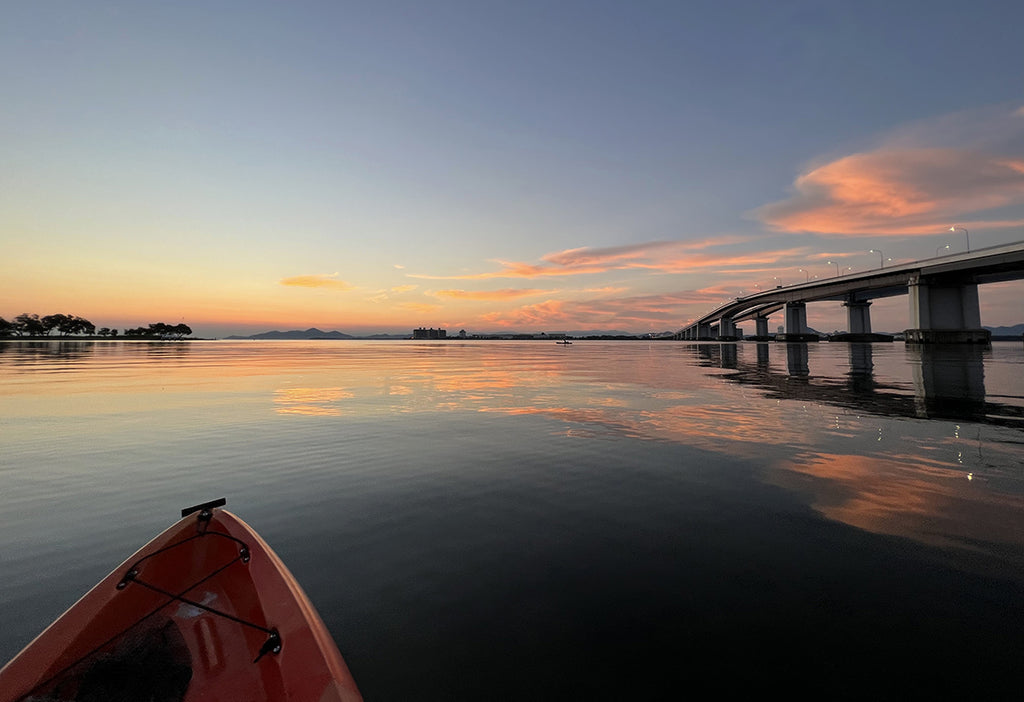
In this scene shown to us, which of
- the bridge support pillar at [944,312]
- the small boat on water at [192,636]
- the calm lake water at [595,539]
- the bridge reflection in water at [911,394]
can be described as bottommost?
the bridge reflection in water at [911,394]

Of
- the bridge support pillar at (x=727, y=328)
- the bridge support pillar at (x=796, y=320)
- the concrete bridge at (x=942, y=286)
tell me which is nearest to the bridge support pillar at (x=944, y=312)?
the concrete bridge at (x=942, y=286)

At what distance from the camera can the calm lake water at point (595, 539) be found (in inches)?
163

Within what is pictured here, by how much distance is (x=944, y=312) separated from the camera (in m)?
83.6

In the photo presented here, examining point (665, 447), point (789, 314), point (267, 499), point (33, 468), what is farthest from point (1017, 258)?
point (33, 468)

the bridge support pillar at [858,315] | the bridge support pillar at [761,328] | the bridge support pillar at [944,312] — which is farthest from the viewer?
the bridge support pillar at [761,328]

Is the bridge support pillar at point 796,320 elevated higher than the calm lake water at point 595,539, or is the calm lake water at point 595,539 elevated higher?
the bridge support pillar at point 796,320

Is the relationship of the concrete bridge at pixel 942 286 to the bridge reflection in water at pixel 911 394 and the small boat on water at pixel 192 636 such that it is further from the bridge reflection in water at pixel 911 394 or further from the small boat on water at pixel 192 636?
the small boat on water at pixel 192 636

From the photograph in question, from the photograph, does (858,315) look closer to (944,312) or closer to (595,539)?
(944,312)

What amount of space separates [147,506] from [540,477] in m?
7.90

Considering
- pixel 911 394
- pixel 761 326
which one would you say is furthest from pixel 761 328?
pixel 911 394

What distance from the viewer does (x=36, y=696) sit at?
3.33 m

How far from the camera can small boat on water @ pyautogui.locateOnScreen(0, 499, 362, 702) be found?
337cm

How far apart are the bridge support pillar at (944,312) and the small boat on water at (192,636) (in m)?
114

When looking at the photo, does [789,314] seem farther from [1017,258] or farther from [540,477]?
[540,477]
